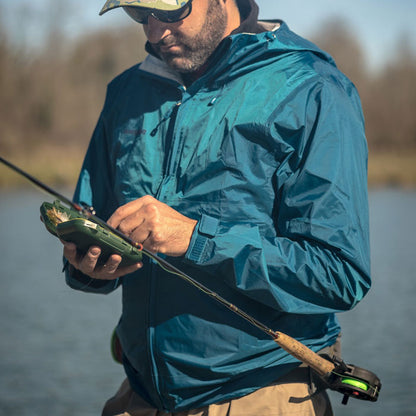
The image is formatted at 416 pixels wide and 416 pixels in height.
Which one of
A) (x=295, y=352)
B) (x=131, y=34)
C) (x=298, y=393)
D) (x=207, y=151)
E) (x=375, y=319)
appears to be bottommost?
(x=131, y=34)

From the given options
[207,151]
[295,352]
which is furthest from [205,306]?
[207,151]

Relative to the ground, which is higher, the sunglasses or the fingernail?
the sunglasses

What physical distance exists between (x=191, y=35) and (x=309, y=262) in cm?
84

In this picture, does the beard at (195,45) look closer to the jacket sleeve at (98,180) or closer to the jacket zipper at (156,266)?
the jacket zipper at (156,266)

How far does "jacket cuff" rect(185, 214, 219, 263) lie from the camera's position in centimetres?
203

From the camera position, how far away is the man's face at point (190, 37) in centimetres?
235

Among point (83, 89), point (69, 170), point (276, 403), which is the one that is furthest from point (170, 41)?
point (83, 89)

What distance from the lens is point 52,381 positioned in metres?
9.00

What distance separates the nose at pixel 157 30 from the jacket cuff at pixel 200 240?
67 centimetres

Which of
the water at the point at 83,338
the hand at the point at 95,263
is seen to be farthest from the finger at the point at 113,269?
the water at the point at 83,338

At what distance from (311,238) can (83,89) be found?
4689 cm

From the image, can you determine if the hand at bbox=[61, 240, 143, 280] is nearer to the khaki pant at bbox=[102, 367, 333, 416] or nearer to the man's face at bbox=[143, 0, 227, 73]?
the khaki pant at bbox=[102, 367, 333, 416]

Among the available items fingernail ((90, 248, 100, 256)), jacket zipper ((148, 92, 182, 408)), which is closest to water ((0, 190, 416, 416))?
jacket zipper ((148, 92, 182, 408))

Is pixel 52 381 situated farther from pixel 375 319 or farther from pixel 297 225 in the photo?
pixel 297 225
